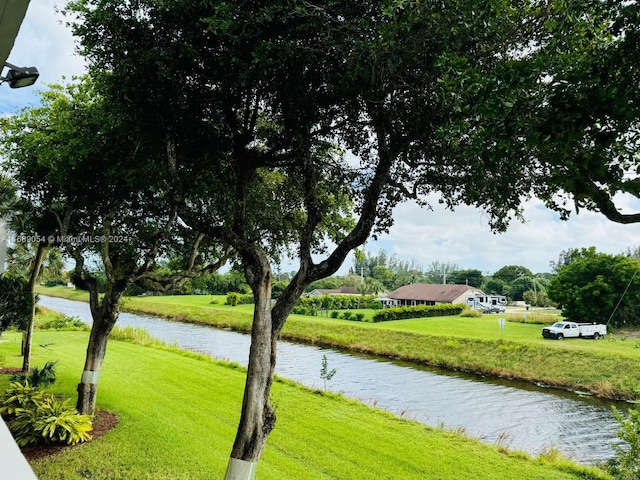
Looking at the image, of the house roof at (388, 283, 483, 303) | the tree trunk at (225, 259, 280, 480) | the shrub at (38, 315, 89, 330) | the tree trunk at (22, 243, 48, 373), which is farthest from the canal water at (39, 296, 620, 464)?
the house roof at (388, 283, 483, 303)

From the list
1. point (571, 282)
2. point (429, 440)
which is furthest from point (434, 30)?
point (571, 282)

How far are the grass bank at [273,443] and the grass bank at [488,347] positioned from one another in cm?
421

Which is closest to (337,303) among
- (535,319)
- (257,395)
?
(535,319)

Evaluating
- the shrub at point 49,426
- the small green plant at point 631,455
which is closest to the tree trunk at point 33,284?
the shrub at point 49,426

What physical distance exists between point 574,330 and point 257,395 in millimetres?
23080

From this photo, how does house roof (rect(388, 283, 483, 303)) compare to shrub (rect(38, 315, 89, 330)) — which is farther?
house roof (rect(388, 283, 483, 303))

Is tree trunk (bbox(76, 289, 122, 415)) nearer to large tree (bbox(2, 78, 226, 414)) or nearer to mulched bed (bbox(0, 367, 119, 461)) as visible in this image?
large tree (bbox(2, 78, 226, 414))

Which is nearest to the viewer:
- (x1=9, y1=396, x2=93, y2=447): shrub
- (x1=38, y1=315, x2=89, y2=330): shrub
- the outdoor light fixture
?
the outdoor light fixture

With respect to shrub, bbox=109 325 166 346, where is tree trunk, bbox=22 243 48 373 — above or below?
above

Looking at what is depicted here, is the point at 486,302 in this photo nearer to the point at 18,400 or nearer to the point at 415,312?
the point at 415,312

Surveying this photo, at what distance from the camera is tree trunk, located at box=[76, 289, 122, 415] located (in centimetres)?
810

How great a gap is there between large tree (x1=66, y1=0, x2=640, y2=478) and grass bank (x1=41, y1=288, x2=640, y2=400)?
9.90m

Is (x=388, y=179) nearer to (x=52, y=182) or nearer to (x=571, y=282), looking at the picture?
(x=52, y=182)

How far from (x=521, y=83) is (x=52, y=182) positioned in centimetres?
762
